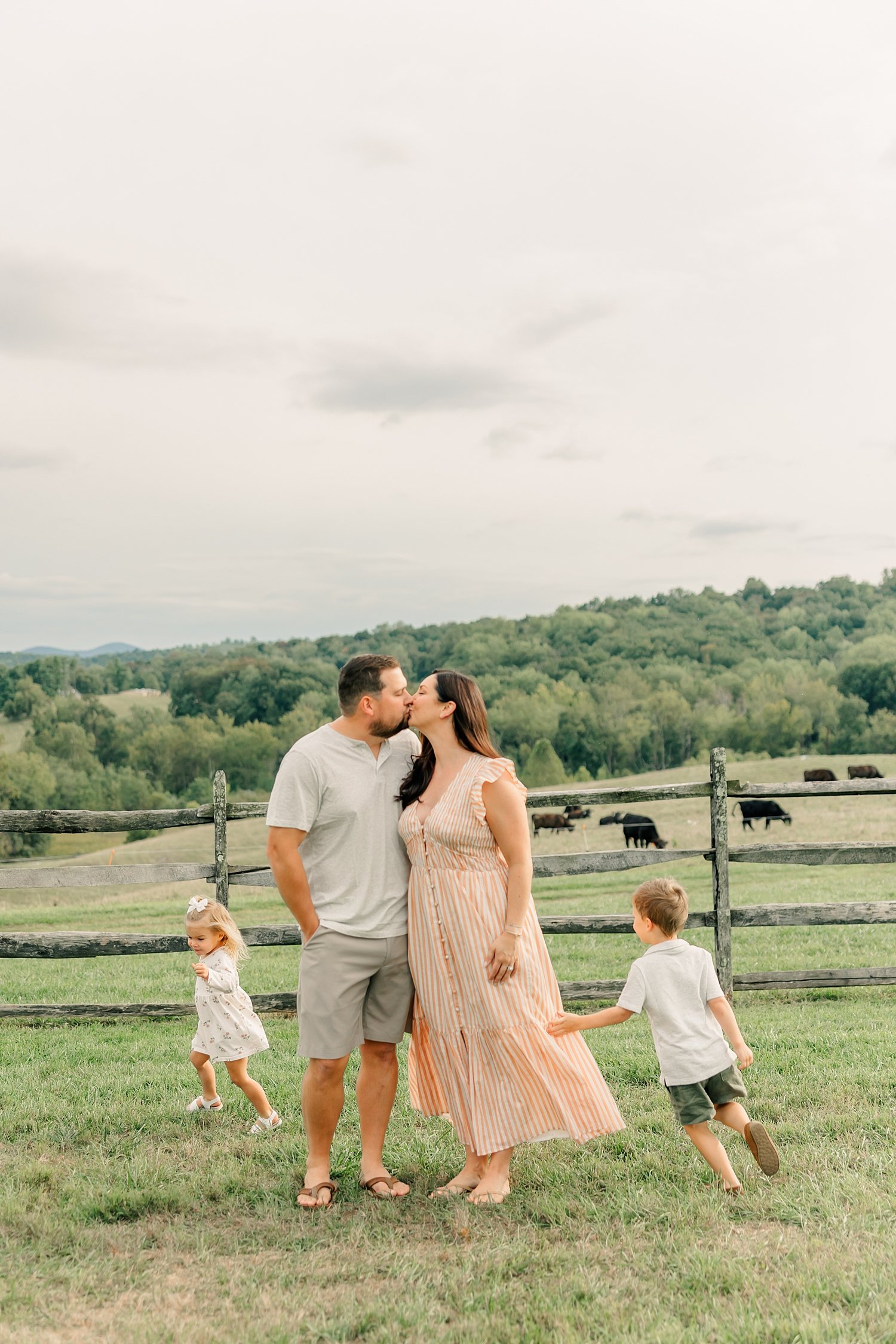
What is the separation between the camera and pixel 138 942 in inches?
293

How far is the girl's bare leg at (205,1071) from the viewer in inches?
205

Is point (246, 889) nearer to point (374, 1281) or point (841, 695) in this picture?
→ point (374, 1281)

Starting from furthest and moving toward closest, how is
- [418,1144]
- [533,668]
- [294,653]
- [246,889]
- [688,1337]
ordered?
[294,653] < [533,668] < [246,889] < [418,1144] < [688,1337]

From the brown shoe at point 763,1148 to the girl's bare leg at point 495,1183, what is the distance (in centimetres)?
96

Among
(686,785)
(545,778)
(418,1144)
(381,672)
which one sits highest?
(381,672)

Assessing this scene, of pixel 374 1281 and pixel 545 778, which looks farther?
pixel 545 778

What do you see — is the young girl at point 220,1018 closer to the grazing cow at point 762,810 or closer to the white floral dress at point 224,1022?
the white floral dress at point 224,1022

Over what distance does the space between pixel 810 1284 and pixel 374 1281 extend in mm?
1405

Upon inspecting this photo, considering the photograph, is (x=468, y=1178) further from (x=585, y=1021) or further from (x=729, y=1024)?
(x=729, y=1024)

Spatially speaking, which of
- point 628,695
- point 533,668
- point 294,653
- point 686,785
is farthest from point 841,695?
point 686,785

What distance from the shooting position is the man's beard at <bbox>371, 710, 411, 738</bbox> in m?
4.29

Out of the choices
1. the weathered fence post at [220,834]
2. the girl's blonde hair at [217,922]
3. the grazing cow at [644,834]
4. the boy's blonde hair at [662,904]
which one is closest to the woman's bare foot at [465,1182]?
the boy's blonde hair at [662,904]

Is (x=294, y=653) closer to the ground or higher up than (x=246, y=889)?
higher up

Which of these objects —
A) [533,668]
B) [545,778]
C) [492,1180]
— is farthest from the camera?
[533,668]
